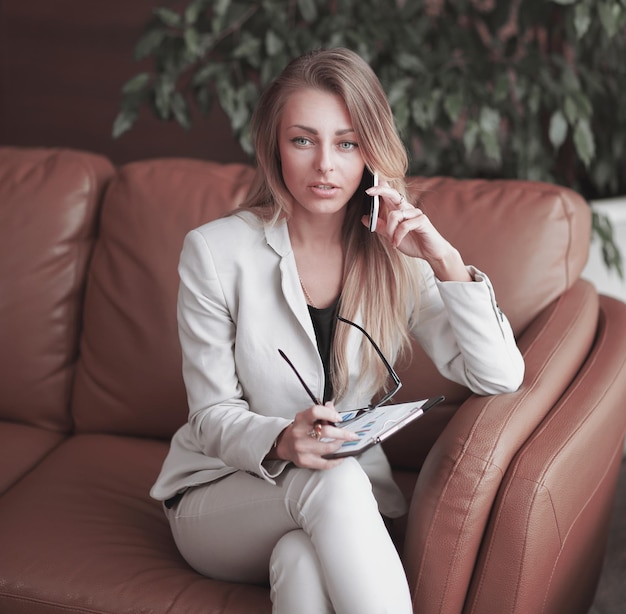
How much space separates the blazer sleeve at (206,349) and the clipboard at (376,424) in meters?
0.19

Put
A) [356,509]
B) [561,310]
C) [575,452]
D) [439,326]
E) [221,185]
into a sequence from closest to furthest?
[356,509]
[575,452]
[439,326]
[561,310]
[221,185]

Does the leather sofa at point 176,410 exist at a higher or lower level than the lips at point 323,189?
lower

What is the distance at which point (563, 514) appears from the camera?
4.42 ft

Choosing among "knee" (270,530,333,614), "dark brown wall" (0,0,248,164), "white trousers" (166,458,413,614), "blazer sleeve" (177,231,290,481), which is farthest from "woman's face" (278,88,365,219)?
"dark brown wall" (0,0,248,164)

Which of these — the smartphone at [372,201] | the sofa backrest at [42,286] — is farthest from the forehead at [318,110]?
the sofa backrest at [42,286]

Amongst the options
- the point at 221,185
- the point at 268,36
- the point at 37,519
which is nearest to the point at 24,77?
the point at 268,36

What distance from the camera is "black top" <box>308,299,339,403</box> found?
4.99 feet

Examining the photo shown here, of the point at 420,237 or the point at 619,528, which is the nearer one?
the point at 420,237

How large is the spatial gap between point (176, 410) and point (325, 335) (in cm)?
49

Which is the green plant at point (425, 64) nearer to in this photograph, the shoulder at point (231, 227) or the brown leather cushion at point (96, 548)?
the shoulder at point (231, 227)

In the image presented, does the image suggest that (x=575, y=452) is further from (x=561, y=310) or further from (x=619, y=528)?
(x=619, y=528)

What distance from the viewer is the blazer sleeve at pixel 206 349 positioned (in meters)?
1.45

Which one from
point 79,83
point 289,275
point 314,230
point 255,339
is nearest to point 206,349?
point 255,339

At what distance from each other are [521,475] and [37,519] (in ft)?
2.88
